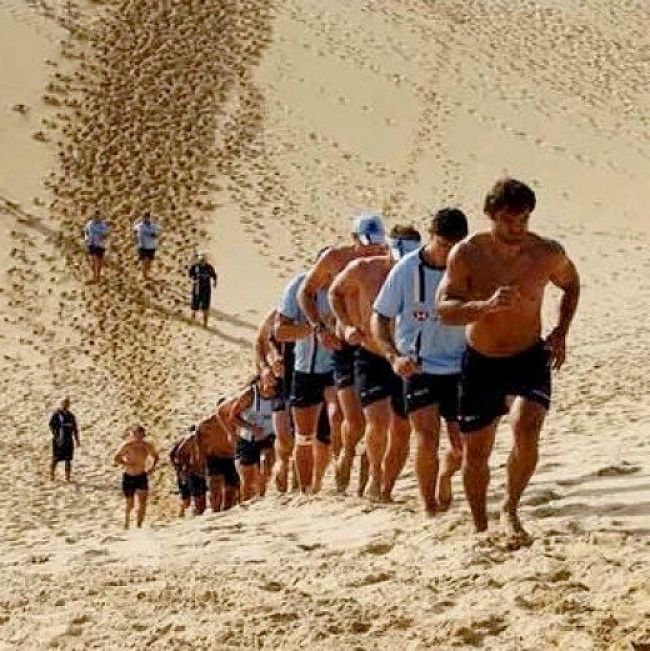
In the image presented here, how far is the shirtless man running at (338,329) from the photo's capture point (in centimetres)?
846

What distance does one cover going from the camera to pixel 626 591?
16.0ft

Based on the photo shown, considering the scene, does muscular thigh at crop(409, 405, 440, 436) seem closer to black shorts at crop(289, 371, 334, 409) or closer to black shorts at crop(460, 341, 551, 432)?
black shorts at crop(460, 341, 551, 432)

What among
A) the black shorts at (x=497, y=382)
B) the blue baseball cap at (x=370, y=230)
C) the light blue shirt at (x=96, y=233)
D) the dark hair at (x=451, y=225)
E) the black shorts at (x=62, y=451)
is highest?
the light blue shirt at (x=96, y=233)

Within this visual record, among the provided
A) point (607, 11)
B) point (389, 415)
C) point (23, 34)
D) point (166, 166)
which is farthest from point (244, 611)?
point (607, 11)

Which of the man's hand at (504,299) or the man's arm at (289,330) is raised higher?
the man's arm at (289,330)

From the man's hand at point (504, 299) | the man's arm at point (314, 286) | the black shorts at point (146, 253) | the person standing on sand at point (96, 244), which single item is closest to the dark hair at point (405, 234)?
the man's arm at point (314, 286)

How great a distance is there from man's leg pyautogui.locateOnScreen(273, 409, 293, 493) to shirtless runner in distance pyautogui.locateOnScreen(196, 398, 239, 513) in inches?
41.7

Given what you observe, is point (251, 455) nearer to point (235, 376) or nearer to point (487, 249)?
point (487, 249)

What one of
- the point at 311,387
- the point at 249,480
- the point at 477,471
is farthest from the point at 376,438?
the point at 249,480

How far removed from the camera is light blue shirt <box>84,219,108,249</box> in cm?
2247

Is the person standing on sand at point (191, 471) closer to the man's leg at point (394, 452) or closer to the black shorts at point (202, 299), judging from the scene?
the man's leg at point (394, 452)

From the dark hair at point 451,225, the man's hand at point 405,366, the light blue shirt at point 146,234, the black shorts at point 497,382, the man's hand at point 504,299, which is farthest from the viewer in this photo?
the light blue shirt at point 146,234

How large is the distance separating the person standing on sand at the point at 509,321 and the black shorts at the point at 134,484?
6658 mm

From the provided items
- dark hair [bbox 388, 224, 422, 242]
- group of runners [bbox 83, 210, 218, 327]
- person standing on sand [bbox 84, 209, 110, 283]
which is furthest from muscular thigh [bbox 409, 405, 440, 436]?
person standing on sand [bbox 84, 209, 110, 283]
